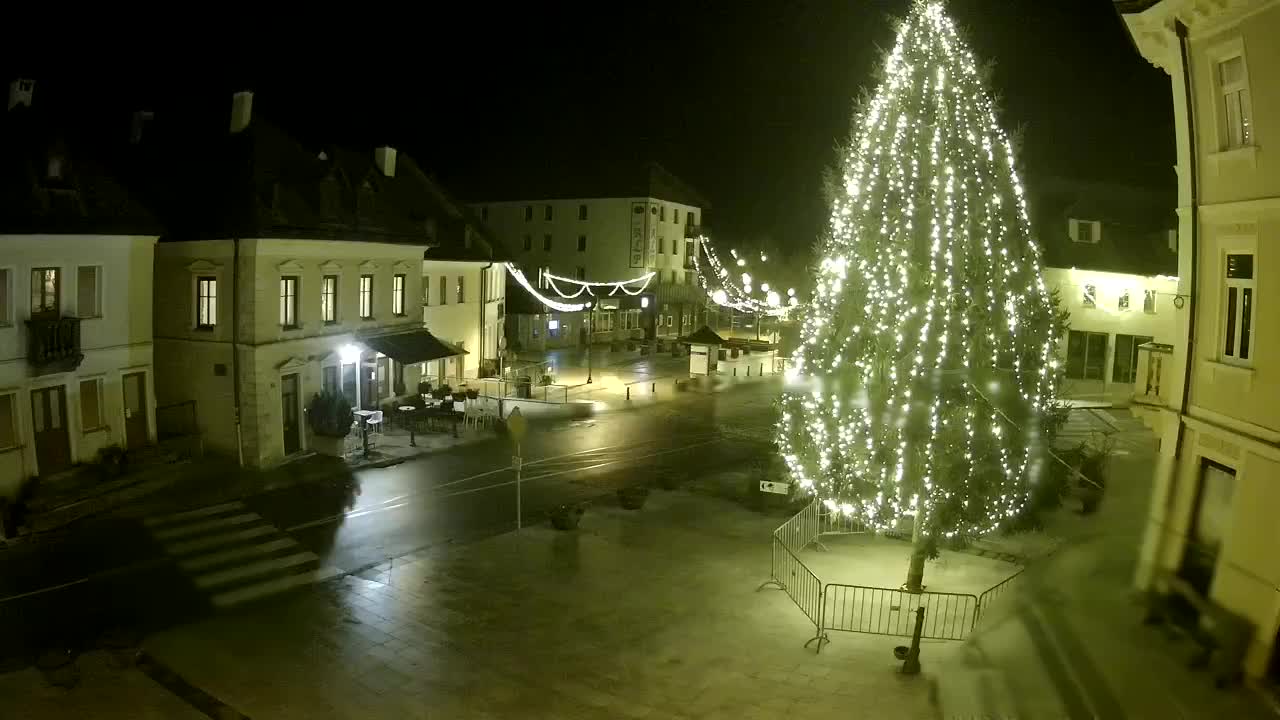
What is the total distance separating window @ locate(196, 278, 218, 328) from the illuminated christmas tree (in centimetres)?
1855

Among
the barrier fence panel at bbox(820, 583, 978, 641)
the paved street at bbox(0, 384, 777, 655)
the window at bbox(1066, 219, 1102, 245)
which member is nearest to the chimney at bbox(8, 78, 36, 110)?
the paved street at bbox(0, 384, 777, 655)

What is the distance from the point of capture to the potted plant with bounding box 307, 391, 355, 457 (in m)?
25.9

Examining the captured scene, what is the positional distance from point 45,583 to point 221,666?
5651 mm

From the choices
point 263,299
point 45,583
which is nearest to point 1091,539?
point 45,583

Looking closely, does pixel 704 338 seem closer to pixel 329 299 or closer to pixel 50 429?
pixel 329 299

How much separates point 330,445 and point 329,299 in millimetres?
4718

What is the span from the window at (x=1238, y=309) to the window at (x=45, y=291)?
23.3 meters

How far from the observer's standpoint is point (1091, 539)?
57.4 ft

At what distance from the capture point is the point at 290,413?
26125 mm

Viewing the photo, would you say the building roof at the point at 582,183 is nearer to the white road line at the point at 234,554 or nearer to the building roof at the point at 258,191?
the building roof at the point at 258,191

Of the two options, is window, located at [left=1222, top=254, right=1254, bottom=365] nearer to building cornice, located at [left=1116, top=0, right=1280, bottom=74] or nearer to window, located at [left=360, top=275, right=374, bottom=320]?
building cornice, located at [left=1116, top=0, right=1280, bottom=74]

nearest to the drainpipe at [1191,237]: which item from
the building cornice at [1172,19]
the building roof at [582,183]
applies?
the building cornice at [1172,19]

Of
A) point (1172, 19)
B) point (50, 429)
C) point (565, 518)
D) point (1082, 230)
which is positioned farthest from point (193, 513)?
point (1082, 230)

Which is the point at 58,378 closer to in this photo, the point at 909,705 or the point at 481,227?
the point at 909,705
